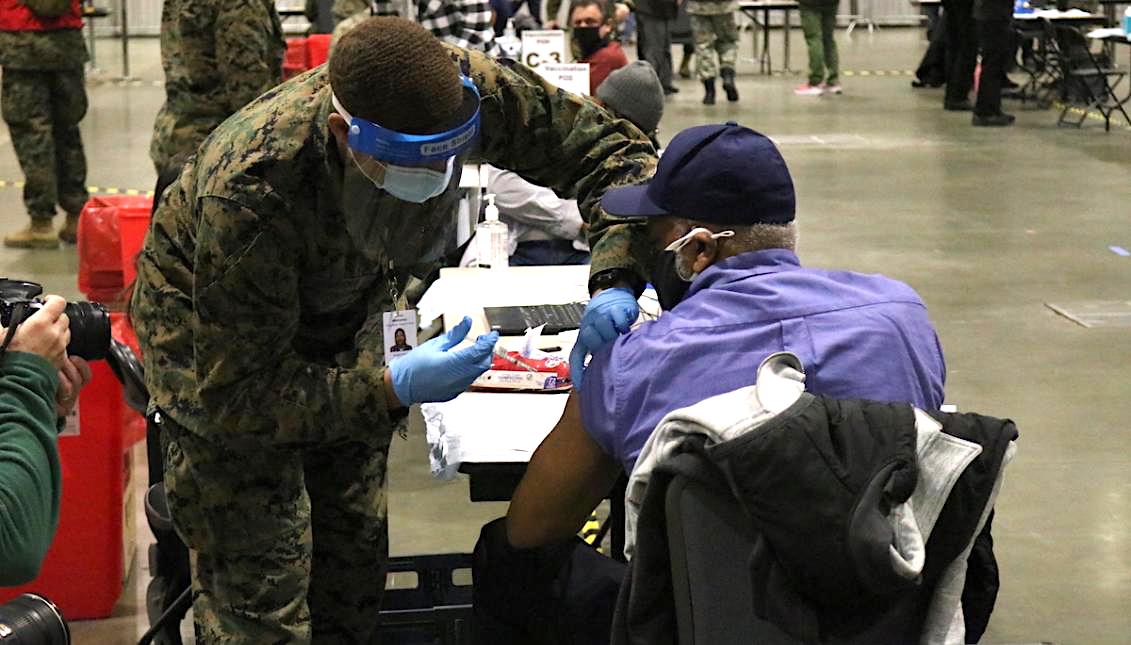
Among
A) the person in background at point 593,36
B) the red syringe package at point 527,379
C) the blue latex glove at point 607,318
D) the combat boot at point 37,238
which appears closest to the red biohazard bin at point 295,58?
the combat boot at point 37,238

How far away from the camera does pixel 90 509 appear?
12.7 ft

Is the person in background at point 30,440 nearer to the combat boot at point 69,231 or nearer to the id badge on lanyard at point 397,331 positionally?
the id badge on lanyard at point 397,331

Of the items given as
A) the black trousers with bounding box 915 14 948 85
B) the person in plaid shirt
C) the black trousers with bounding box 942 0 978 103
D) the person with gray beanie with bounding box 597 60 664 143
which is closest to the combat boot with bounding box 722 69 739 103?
the black trousers with bounding box 942 0 978 103

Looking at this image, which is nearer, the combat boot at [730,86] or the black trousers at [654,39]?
the black trousers at [654,39]

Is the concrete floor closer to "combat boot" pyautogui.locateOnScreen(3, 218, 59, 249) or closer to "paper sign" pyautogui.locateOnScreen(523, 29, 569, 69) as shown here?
"combat boot" pyautogui.locateOnScreen(3, 218, 59, 249)

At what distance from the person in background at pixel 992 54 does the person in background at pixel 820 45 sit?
72.4 inches

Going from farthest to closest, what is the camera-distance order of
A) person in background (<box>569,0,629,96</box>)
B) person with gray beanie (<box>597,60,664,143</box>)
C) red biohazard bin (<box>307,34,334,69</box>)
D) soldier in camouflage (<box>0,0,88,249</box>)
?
red biohazard bin (<box>307,34,334,69</box>)
soldier in camouflage (<box>0,0,88,249</box>)
person in background (<box>569,0,629,96</box>)
person with gray beanie (<box>597,60,664,143</box>)

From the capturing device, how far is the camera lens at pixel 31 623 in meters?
2.14

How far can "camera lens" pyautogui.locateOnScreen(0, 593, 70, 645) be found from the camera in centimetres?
214

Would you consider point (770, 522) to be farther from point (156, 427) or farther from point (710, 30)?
point (710, 30)

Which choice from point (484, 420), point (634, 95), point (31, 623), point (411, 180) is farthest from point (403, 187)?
point (634, 95)

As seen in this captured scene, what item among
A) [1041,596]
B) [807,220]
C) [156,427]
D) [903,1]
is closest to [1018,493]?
[1041,596]

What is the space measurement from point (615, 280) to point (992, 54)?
31.8ft

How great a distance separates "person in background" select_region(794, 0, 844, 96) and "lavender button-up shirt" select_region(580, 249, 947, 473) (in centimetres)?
1171
